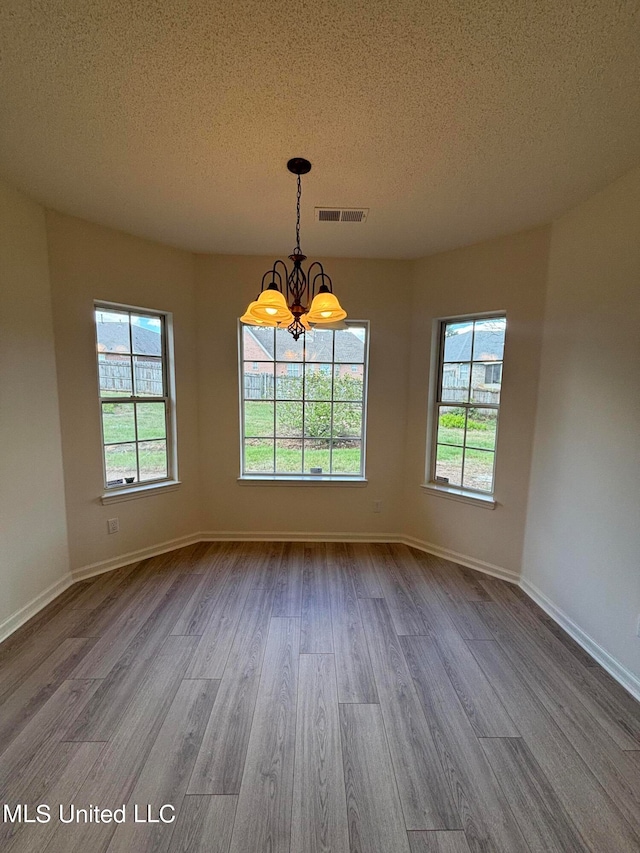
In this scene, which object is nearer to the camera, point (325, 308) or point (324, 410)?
point (325, 308)

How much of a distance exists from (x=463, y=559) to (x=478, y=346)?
72.6 inches

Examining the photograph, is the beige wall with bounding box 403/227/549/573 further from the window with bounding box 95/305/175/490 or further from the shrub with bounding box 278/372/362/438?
the window with bounding box 95/305/175/490

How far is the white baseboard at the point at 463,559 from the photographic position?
271cm

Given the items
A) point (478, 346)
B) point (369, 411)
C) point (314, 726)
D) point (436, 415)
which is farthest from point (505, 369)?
point (314, 726)

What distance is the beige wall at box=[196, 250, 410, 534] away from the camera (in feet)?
10.0

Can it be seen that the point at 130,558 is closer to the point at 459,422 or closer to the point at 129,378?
the point at 129,378

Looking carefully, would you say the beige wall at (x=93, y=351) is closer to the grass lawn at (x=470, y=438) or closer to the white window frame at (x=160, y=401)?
the white window frame at (x=160, y=401)

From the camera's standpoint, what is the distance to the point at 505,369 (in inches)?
104

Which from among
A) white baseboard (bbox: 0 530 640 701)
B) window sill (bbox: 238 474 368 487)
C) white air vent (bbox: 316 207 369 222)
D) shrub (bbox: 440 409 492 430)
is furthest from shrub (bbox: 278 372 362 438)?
white air vent (bbox: 316 207 369 222)

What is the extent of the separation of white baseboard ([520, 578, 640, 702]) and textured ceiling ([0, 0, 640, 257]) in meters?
2.64

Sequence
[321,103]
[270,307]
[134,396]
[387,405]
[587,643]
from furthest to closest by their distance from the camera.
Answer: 1. [387,405]
2. [134,396]
3. [587,643]
4. [270,307]
5. [321,103]

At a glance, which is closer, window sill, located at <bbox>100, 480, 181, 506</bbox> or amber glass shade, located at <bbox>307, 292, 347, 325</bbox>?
amber glass shade, located at <bbox>307, 292, 347, 325</bbox>

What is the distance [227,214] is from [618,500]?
299cm

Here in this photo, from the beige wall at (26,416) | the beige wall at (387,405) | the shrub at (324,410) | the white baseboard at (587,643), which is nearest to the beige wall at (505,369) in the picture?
the beige wall at (387,405)
